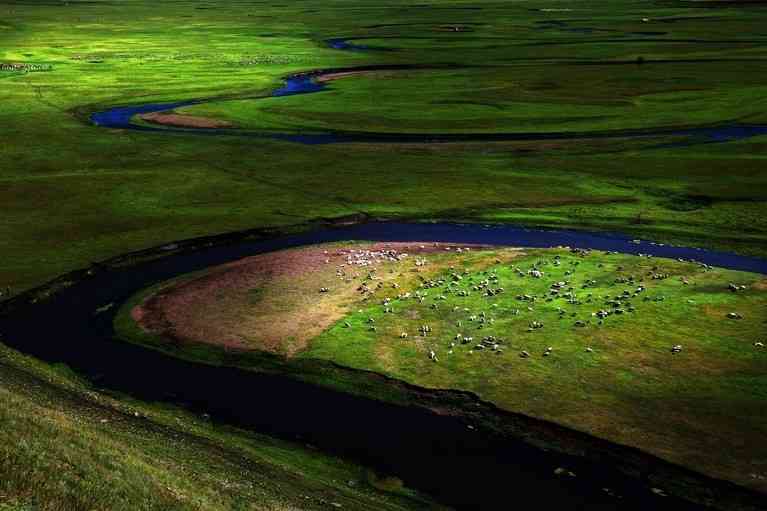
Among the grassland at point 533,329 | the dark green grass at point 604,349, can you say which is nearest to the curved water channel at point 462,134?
the grassland at point 533,329

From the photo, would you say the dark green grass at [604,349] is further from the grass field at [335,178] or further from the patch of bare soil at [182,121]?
the patch of bare soil at [182,121]

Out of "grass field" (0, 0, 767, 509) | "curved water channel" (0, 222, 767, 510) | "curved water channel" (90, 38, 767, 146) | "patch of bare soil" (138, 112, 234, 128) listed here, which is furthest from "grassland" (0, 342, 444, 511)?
"patch of bare soil" (138, 112, 234, 128)

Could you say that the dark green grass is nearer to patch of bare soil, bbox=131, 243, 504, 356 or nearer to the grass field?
the grass field

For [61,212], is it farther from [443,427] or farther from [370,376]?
[443,427]

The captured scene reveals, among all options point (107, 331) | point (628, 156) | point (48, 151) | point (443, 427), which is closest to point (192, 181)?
point (48, 151)

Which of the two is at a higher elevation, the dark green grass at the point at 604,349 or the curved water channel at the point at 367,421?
the dark green grass at the point at 604,349

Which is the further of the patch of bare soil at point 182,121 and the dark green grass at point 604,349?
the patch of bare soil at point 182,121
